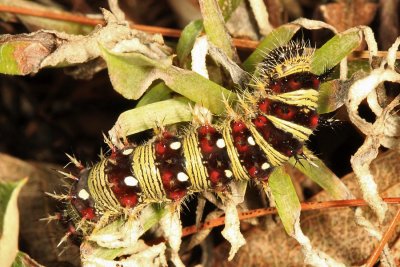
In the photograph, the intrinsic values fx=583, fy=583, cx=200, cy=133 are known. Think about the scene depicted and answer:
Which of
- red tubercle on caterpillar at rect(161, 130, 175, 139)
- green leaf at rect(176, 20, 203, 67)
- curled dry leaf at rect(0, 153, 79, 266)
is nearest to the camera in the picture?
red tubercle on caterpillar at rect(161, 130, 175, 139)

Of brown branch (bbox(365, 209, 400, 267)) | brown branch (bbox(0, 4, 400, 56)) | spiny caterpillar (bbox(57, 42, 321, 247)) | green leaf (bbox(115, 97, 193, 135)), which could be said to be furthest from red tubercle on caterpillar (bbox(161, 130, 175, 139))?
brown branch (bbox(365, 209, 400, 267))

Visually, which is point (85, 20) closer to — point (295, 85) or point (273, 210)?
point (295, 85)

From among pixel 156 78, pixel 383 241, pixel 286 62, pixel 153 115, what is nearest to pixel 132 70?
pixel 156 78

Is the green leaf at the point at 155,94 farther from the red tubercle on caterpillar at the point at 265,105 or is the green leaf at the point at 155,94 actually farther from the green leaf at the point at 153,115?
the red tubercle on caterpillar at the point at 265,105

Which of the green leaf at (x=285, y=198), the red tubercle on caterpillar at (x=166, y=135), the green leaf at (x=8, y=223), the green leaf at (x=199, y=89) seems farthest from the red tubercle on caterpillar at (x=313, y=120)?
the green leaf at (x=8, y=223)

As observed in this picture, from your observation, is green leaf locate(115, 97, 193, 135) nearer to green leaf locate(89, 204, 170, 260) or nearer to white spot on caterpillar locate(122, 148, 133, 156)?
white spot on caterpillar locate(122, 148, 133, 156)

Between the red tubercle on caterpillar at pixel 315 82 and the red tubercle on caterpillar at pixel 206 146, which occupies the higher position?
the red tubercle on caterpillar at pixel 315 82

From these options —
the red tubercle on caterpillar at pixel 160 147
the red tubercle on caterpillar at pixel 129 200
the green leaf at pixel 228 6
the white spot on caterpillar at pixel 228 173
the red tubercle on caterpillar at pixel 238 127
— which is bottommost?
the red tubercle on caterpillar at pixel 129 200

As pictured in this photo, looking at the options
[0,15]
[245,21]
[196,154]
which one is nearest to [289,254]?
[196,154]
